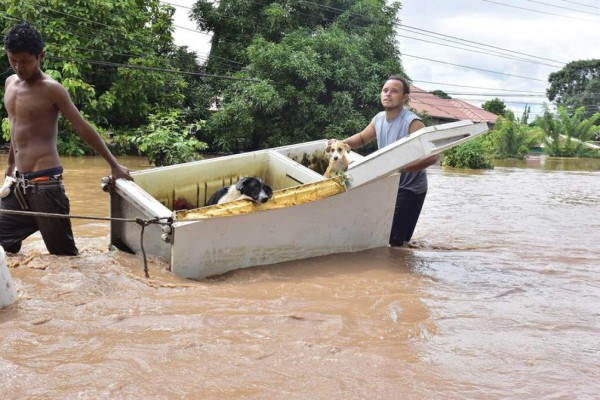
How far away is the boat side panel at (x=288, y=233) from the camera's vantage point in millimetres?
3947

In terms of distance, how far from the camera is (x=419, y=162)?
4.86 m

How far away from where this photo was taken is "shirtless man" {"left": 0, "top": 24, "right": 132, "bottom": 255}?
3.48 m

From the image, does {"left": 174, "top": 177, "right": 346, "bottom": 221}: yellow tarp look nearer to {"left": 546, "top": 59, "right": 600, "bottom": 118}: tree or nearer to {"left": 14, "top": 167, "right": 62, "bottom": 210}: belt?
{"left": 14, "top": 167, "right": 62, "bottom": 210}: belt

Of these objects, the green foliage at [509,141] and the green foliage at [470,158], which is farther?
the green foliage at [509,141]

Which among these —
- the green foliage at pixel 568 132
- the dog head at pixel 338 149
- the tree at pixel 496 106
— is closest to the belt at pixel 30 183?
the dog head at pixel 338 149

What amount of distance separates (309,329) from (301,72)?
15.5 m

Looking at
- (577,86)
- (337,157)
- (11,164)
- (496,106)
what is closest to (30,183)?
A: (11,164)

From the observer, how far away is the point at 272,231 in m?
4.36

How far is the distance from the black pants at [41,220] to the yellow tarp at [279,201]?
0.77 metres

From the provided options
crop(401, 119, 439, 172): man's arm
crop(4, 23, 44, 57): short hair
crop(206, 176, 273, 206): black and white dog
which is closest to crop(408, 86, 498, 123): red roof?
crop(401, 119, 439, 172): man's arm

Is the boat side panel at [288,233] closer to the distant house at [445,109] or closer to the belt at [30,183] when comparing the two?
the belt at [30,183]

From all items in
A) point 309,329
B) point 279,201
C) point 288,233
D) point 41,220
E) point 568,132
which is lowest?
point 309,329

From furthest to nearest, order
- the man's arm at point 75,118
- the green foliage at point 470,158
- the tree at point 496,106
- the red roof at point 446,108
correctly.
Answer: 1. the tree at point 496,106
2. the red roof at point 446,108
3. the green foliage at point 470,158
4. the man's arm at point 75,118

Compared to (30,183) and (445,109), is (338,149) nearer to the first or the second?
(30,183)
